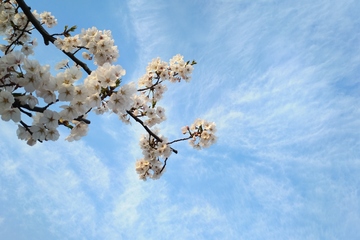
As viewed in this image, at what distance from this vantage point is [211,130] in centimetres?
802

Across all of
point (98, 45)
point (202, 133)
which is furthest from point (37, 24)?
point (202, 133)

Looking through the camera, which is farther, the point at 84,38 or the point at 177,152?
the point at 177,152

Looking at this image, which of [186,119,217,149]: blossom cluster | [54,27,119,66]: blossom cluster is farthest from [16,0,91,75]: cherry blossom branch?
[186,119,217,149]: blossom cluster

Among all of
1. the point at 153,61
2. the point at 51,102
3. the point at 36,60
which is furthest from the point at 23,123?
the point at 153,61

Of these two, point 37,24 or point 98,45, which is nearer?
point 37,24

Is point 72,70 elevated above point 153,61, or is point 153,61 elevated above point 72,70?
point 153,61

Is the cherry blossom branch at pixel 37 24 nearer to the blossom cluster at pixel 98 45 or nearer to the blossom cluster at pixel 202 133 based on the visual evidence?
the blossom cluster at pixel 98 45

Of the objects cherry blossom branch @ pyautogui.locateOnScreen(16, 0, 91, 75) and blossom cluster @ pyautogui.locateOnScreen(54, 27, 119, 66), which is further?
blossom cluster @ pyautogui.locateOnScreen(54, 27, 119, 66)

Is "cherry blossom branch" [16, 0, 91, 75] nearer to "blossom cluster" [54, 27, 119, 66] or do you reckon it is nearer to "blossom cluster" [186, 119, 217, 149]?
"blossom cluster" [54, 27, 119, 66]

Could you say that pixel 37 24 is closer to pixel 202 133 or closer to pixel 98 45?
pixel 98 45

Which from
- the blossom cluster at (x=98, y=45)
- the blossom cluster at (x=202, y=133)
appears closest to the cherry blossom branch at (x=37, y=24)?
the blossom cluster at (x=98, y=45)

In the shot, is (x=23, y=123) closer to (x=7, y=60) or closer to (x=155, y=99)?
(x=7, y=60)

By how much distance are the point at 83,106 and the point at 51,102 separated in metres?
0.42

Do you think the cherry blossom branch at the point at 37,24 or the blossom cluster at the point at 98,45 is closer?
the cherry blossom branch at the point at 37,24
